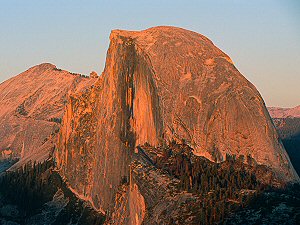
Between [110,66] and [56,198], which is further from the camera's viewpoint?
[56,198]

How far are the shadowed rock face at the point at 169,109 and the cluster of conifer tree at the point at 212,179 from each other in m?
3.40

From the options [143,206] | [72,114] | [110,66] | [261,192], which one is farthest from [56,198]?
[261,192]

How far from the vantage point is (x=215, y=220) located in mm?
111250

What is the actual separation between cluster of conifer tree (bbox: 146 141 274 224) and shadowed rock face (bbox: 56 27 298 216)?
3.40 metres

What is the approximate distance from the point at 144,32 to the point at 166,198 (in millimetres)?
56085

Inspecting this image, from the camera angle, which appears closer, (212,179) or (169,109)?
(212,179)

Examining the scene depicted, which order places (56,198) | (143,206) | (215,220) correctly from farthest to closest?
1. (56,198)
2. (143,206)
3. (215,220)

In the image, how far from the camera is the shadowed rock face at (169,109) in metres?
148

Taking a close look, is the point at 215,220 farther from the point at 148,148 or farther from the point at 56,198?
the point at 56,198

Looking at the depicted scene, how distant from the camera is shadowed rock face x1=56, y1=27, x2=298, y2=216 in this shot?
14825 cm

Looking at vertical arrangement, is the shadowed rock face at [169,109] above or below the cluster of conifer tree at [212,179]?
above

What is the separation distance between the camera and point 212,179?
13188cm

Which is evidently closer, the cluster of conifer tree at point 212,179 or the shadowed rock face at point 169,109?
the cluster of conifer tree at point 212,179

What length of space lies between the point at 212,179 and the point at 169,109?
28973 millimetres
